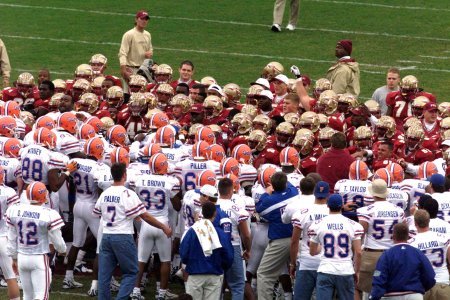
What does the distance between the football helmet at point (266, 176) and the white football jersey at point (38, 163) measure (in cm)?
223

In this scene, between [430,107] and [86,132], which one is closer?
[86,132]

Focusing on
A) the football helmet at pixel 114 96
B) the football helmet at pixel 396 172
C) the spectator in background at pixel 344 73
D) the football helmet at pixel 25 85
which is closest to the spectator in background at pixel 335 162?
the football helmet at pixel 396 172

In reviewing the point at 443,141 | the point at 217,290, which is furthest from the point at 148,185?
the point at 443,141

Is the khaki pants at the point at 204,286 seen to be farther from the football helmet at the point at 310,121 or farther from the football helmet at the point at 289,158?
the football helmet at the point at 310,121

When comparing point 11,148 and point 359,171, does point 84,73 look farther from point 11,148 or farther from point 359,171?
point 359,171

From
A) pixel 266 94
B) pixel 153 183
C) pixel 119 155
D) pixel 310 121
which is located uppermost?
Answer: pixel 266 94

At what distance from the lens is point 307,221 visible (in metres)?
12.6

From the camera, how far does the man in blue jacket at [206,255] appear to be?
12070 millimetres

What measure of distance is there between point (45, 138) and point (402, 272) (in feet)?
15.5

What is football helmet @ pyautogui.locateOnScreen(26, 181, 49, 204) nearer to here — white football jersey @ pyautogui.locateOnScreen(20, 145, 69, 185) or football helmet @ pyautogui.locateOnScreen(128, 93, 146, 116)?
white football jersey @ pyautogui.locateOnScreen(20, 145, 69, 185)

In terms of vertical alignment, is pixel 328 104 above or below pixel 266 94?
below

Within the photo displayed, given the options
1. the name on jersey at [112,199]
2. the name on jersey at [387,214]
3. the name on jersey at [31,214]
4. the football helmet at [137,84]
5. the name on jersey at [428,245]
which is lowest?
the name on jersey at [428,245]

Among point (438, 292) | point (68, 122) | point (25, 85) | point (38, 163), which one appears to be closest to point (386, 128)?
point (438, 292)

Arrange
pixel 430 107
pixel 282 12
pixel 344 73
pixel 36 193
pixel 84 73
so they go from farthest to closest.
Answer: pixel 282 12
pixel 84 73
pixel 344 73
pixel 430 107
pixel 36 193
